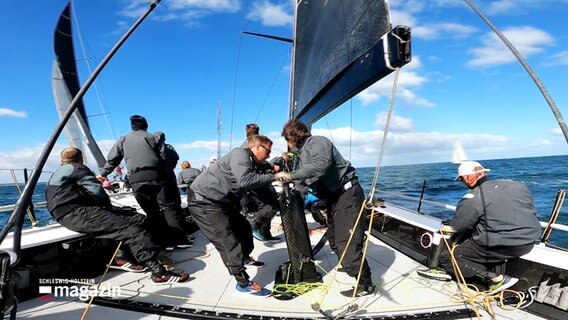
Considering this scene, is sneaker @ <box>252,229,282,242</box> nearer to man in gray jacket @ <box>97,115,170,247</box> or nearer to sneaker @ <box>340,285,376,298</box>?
man in gray jacket @ <box>97,115,170,247</box>

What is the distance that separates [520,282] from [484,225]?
564 millimetres

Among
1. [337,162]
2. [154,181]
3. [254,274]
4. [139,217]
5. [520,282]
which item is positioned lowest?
[254,274]

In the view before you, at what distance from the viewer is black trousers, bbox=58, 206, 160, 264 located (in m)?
3.21

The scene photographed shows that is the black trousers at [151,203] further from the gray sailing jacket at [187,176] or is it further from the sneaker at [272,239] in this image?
the gray sailing jacket at [187,176]

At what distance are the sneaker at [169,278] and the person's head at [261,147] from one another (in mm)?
1422

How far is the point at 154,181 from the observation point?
4141 mm

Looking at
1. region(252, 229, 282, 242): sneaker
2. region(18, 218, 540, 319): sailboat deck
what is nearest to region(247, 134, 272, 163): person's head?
region(18, 218, 540, 319): sailboat deck

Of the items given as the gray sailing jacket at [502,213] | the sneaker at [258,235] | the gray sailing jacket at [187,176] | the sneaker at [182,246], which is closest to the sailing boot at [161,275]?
the sneaker at [182,246]

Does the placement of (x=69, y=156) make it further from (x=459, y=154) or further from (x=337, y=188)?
(x=459, y=154)

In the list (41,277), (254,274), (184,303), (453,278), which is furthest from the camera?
(254,274)

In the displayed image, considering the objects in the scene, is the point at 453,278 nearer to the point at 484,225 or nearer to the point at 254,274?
the point at 484,225

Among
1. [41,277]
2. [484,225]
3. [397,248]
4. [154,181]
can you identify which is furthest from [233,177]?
[397,248]

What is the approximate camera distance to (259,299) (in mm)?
3029

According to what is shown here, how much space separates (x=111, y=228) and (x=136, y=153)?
1097 millimetres
